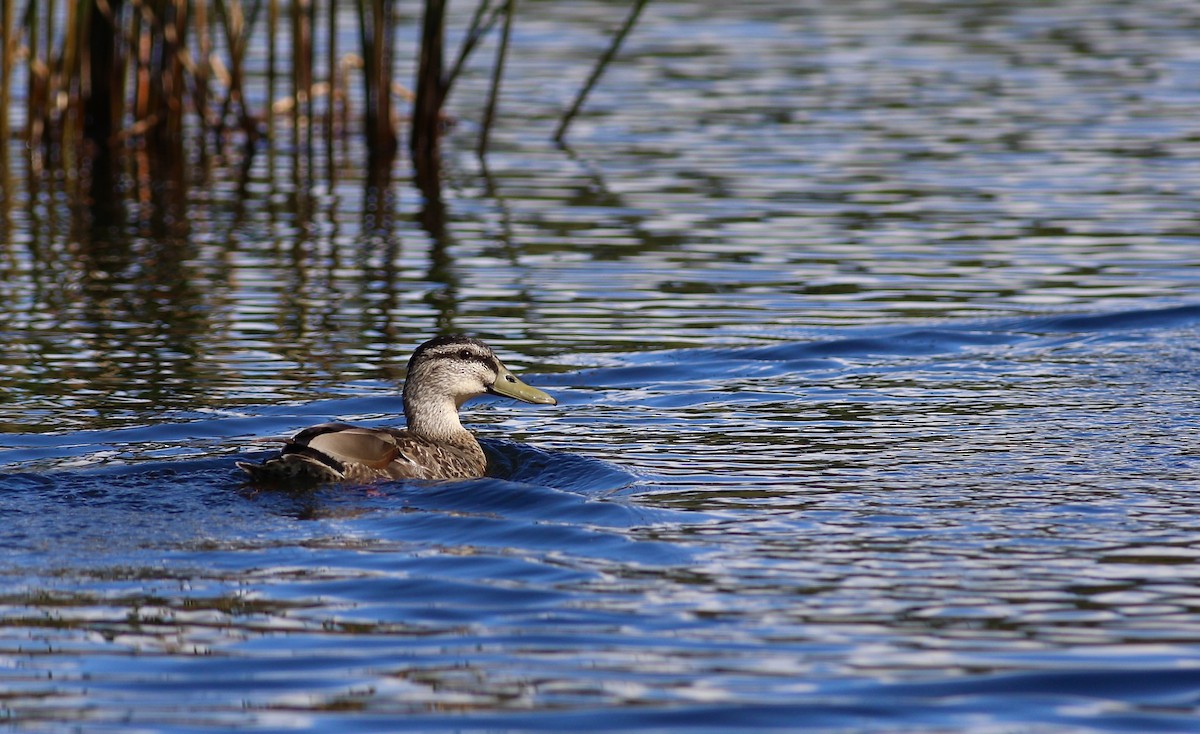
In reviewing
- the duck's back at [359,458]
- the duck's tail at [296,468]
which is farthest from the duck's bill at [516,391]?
the duck's tail at [296,468]

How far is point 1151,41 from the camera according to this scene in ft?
92.1

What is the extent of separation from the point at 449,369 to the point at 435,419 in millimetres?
271

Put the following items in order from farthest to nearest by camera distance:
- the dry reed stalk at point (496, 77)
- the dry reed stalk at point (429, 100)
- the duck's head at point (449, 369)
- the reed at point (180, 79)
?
the dry reed stalk at point (429, 100) < the reed at point (180, 79) < the dry reed stalk at point (496, 77) < the duck's head at point (449, 369)

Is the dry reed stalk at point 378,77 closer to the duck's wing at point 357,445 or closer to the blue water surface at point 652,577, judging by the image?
the blue water surface at point 652,577

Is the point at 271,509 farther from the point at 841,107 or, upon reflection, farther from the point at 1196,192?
the point at 841,107

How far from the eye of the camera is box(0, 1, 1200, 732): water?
609 cm

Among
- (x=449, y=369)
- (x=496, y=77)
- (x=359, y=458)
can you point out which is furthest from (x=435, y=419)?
(x=496, y=77)

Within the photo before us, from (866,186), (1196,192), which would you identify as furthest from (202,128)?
(1196,192)

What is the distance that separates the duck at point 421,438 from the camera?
851 cm

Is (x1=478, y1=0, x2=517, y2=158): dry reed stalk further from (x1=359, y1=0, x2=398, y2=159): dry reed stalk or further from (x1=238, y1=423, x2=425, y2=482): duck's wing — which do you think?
(x1=238, y1=423, x2=425, y2=482): duck's wing

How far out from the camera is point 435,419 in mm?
9766

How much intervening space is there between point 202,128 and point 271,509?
1367 cm

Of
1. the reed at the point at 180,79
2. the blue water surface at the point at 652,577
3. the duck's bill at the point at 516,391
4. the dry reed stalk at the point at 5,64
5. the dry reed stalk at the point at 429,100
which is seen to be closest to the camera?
the blue water surface at the point at 652,577

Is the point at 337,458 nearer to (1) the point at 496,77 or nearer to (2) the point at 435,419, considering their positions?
(2) the point at 435,419
